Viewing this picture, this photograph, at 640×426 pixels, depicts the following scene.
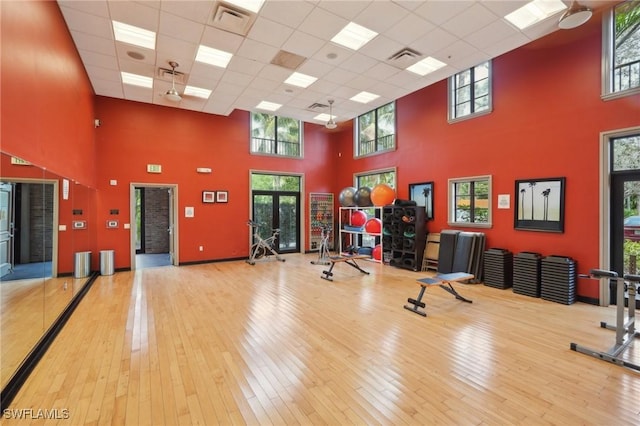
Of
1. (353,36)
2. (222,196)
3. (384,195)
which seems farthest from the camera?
(222,196)

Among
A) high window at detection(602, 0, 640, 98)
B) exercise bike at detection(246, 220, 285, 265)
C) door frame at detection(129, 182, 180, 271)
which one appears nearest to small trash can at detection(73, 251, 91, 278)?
door frame at detection(129, 182, 180, 271)

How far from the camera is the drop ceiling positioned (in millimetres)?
3680

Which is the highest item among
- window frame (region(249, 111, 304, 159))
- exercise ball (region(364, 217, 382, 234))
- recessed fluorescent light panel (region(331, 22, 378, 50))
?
recessed fluorescent light panel (region(331, 22, 378, 50))

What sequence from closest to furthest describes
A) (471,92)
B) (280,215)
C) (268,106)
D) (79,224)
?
(79,224)
(471,92)
(268,106)
(280,215)

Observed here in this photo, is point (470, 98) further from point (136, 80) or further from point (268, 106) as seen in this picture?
point (136, 80)

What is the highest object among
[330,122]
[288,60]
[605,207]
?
[288,60]

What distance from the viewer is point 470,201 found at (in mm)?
6133

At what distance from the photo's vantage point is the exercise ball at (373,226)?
311 inches

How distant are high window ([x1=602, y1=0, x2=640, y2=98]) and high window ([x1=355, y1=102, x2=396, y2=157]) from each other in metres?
4.21

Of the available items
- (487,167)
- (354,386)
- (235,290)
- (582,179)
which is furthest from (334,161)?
(354,386)

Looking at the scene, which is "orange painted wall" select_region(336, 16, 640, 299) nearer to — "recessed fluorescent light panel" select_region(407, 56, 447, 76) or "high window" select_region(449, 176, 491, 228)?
"high window" select_region(449, 176, 491, 228)

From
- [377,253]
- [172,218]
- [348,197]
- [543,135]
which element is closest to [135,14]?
[172,218]

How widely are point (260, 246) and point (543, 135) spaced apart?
23.0 ft

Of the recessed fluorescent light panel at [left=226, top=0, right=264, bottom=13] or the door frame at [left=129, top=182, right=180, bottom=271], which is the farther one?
the door frame at [left=129, top=182, right=180, bottom=271]
